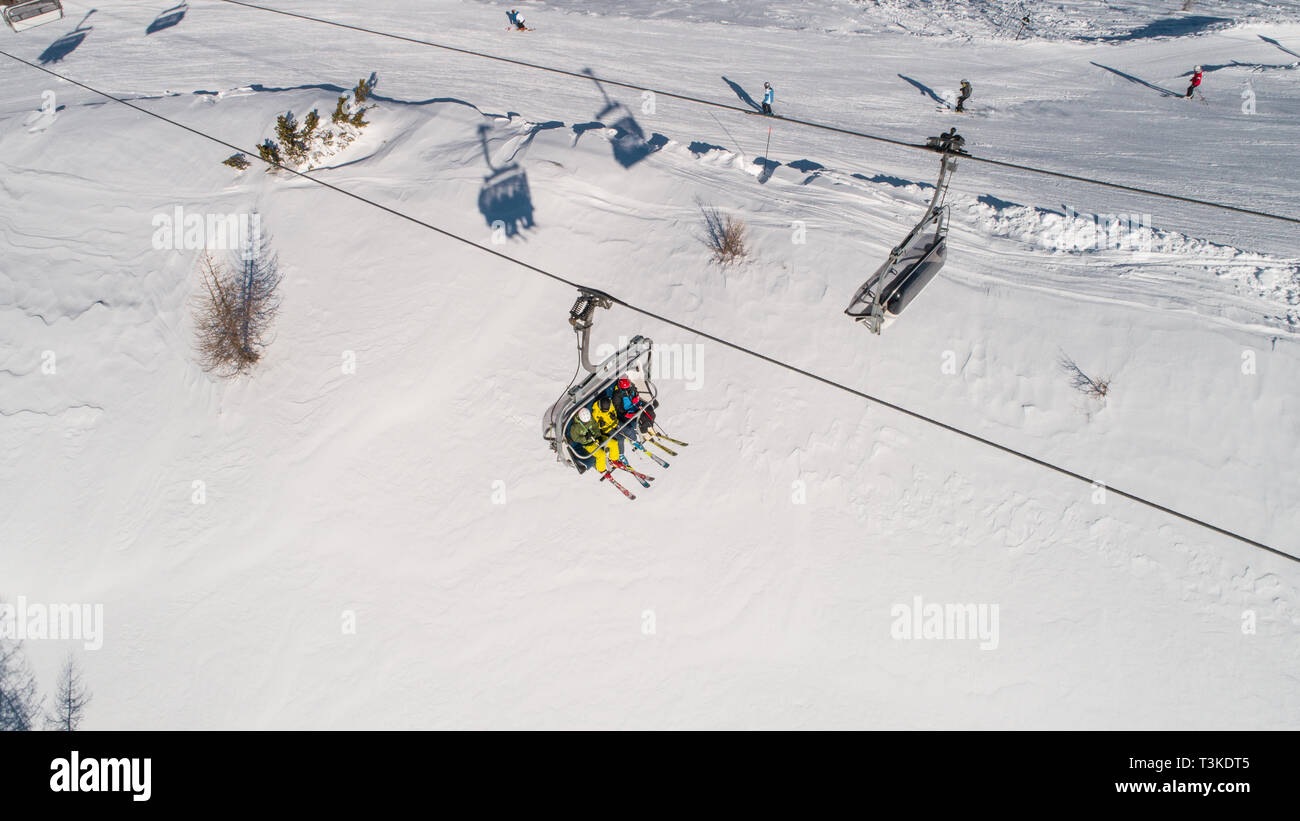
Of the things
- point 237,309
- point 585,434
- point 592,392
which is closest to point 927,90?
point 592,392

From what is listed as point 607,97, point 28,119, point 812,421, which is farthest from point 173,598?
point 28,119

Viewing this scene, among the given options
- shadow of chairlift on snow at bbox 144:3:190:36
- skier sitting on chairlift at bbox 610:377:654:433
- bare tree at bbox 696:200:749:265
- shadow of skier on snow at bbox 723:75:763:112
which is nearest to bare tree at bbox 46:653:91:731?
skier sitting on chairlift at bbox 610:377:654:433

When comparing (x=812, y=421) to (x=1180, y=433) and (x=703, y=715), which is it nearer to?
(x=703, y=715)

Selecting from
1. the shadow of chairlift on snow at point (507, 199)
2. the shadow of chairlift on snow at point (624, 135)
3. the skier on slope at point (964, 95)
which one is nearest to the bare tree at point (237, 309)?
the shadow of chairlift on snow at point (507, 199)

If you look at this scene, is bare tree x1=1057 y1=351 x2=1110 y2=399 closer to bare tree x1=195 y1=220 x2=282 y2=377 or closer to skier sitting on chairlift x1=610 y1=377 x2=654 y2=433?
skier sitting on chairlift x1=610 y1=377 x2=654 y2=433

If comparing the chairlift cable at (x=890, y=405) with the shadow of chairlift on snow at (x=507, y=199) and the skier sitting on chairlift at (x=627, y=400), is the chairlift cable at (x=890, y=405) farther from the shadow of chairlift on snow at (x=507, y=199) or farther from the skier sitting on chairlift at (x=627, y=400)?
the shadow of chairlift on snow at (x=507, y=199)

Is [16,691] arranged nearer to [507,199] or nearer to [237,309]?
[237,309]
